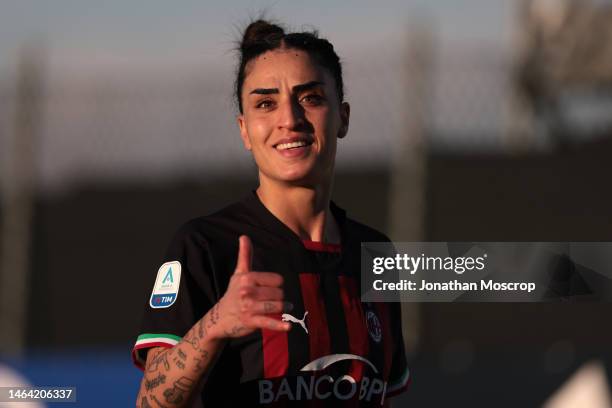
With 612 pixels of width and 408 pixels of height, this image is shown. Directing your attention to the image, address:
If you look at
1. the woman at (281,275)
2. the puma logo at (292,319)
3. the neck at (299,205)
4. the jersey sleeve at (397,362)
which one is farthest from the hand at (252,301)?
the jersey sleeve at (397,362)

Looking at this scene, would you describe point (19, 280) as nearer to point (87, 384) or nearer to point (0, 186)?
point (0, 186)

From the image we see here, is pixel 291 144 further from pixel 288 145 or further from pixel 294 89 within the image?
pixel 294 89

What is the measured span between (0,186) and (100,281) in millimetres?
1085

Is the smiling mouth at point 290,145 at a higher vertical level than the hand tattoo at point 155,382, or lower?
higher

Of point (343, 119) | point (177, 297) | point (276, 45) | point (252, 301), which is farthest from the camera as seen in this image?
point (343, 119)

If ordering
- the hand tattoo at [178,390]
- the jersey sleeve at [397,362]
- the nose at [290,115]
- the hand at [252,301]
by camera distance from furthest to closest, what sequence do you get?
the jersey sleeve at [397,362], the nose at [290,115], the hand tattoo at [178,390], the hand at [252,301]

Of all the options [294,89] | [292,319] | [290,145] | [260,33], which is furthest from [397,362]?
[260,33]

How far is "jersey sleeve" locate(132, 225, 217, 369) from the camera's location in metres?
2.76

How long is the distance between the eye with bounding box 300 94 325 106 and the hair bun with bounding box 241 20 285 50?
196 millimetres

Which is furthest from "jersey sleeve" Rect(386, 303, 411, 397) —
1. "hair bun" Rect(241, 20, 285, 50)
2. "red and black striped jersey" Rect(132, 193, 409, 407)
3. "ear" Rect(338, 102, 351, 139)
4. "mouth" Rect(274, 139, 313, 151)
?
"hair bun" Rect(241, 20, 285, 50)

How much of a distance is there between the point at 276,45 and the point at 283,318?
758mm

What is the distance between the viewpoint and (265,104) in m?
2.97

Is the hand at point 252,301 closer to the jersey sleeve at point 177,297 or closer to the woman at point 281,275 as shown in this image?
the woman at point 281,275

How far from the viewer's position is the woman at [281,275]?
2758 millimetres
